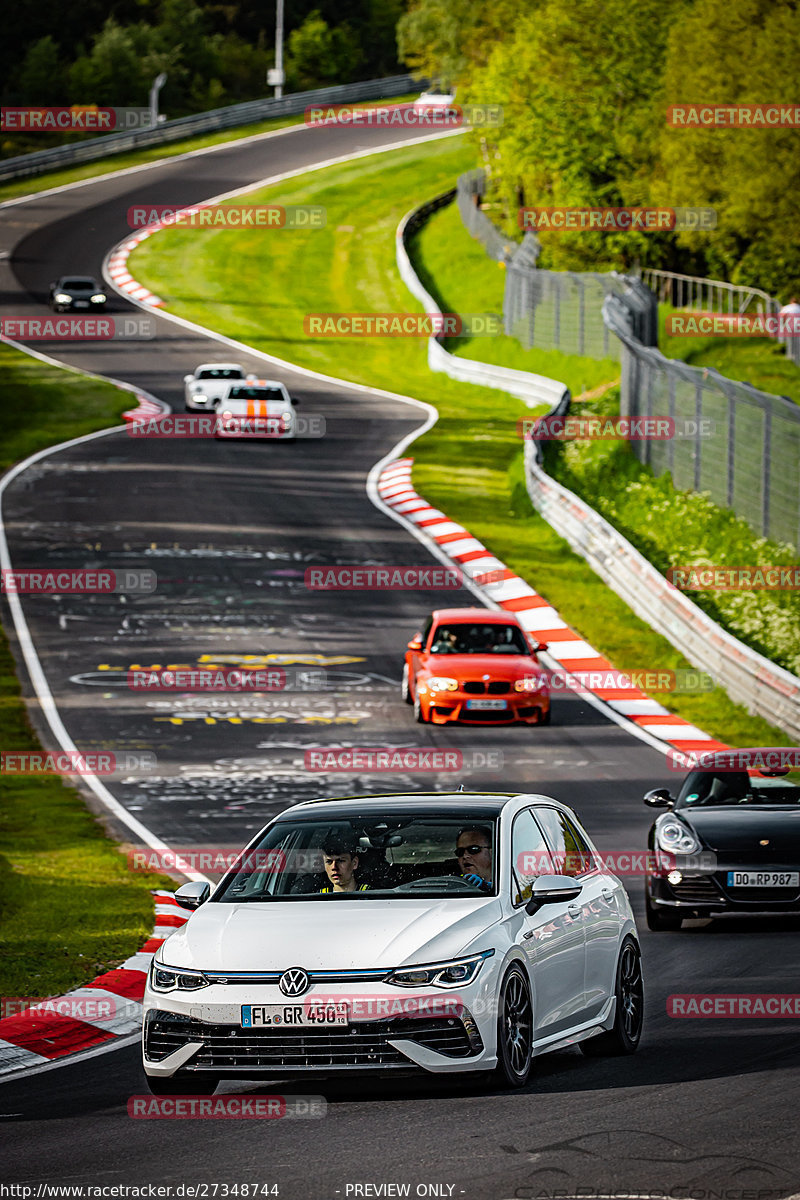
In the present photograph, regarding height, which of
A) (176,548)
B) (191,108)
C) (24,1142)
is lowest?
(176,548)

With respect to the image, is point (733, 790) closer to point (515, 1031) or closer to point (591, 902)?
point (591, 902)

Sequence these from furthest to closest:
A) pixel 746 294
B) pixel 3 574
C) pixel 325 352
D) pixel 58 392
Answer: pixel 325 352 → pixel 746 294 → pixel 58 392 → pixel 3 574

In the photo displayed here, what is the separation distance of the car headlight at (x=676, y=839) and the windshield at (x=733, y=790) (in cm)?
50

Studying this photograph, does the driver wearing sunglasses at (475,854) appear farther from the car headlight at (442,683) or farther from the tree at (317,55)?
the tree at (317,55)

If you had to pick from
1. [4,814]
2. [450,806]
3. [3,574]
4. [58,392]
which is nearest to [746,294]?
[58,392]

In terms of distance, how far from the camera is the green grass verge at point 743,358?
46.7m

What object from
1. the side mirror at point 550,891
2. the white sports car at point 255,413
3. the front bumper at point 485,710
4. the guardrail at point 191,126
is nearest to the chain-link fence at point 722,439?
the front bumper at point 485,710

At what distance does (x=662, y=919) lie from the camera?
49.5ft

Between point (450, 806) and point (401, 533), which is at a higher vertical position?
point (450, 806)

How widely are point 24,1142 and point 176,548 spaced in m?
27.8

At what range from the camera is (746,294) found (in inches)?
2277

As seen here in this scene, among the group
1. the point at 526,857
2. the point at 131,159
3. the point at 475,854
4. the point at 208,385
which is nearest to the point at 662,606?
the point at 526,857

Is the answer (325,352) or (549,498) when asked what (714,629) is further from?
(325,352)

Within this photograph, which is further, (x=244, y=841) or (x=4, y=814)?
(x=4, y=814)
